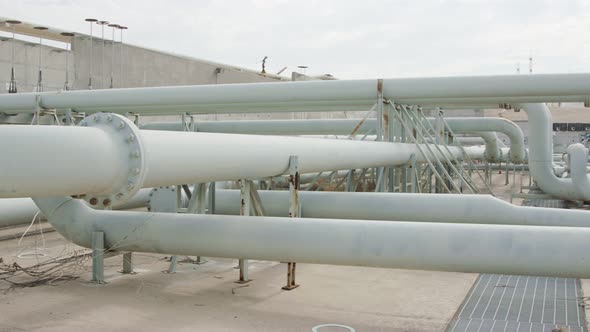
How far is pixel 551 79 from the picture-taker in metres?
7.48

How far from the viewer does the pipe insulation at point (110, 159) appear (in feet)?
9.12

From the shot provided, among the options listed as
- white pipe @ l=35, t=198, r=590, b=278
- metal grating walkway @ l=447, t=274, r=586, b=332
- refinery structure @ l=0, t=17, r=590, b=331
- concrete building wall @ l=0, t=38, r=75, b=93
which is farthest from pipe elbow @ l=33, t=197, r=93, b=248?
concrete building wall @ l=0, t=38, r=75, b=93

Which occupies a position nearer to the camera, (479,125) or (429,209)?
(429,209)

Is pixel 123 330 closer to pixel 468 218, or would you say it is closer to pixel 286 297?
pixel 286 297

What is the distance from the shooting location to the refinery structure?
10.9 ft

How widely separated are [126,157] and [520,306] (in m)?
3.64

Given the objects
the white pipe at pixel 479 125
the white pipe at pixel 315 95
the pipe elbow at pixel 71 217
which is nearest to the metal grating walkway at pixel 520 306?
the white pipe at pixel 315 95

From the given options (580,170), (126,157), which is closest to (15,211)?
(126,157)

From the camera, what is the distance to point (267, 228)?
4.55 m

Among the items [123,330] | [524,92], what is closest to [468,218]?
[524,92]

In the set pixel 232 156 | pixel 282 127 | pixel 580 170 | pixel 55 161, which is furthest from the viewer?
pixel 580 170

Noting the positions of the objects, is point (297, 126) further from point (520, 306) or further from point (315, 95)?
point (520, 306)

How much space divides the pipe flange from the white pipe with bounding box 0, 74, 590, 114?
5.29 m

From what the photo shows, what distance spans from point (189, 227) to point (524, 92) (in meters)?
4.81
